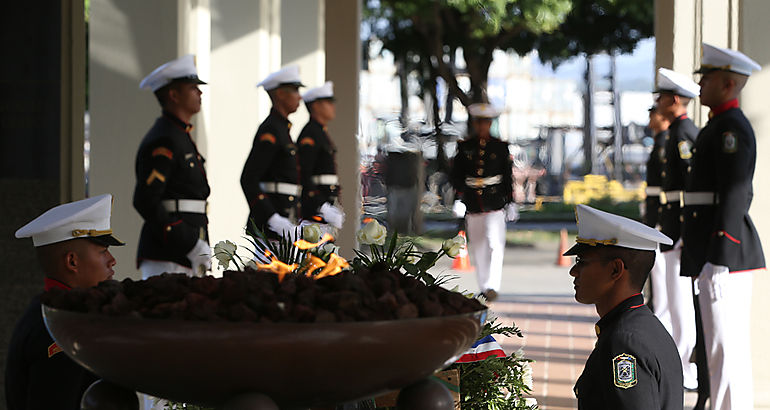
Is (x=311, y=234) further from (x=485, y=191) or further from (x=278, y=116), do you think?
(x=485, y=191)

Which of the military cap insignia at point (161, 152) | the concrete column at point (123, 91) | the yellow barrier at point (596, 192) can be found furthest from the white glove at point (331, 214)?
the yellow barrier at point (596, 192)

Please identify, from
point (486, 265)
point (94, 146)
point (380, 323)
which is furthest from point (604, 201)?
point (380, 323)

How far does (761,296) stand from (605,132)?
3014 cm

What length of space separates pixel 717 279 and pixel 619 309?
7.23 ft

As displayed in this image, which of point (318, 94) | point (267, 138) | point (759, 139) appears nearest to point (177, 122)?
point (267, 138)

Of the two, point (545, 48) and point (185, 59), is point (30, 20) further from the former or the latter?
point (545, 48)

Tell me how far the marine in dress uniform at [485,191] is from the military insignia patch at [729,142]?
464 centimetres

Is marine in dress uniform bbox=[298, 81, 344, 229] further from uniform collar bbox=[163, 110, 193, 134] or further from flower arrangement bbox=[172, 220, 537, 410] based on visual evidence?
flower arrangement bbox=[172, 220, 537, 410]

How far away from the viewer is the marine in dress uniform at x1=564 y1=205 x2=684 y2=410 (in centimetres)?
282

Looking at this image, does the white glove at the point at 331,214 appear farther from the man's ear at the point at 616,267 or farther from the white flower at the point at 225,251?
the white flower at the point at 225,251

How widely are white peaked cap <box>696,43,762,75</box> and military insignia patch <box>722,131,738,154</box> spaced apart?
14.1 inches

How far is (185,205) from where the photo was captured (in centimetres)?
531

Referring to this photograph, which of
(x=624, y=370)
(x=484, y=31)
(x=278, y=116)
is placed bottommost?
(x=624, y=370)

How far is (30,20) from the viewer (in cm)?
540
